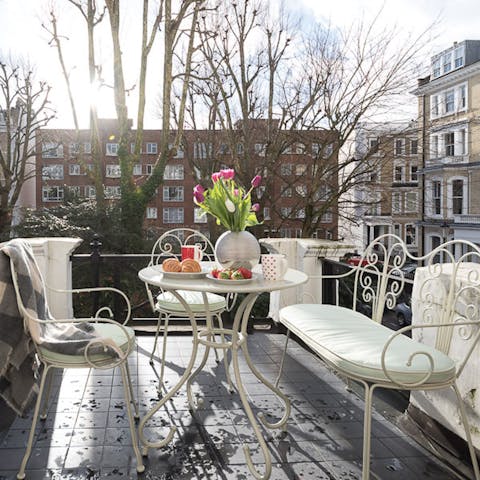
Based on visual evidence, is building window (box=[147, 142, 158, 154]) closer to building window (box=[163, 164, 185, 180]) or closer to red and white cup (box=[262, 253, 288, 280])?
building window (box=[163, 164, 185, 180])

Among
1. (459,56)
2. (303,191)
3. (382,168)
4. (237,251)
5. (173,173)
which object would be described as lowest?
(237,251)

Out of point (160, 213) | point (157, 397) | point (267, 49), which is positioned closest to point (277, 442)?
point (157, 397)

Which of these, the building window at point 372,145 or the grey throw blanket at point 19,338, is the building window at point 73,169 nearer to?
the building window at point 372,145

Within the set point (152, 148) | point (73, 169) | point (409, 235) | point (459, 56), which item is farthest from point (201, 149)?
point (152, 148)

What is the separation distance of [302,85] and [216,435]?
34.7 feet

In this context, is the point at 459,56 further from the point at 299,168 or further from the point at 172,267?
the point at 172,267

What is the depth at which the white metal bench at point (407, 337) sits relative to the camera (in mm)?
1856

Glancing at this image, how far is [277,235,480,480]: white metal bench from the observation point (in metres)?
1.86

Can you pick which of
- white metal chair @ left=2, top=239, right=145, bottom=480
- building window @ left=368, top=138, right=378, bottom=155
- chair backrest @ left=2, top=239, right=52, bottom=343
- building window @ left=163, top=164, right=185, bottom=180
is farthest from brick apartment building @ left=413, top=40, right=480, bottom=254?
chair backrest @ left=2, top=239, right=52, bottom=343

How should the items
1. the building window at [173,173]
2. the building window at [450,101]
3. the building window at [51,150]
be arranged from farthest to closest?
the building window at [173,173] < the building window at [450,101] < the building window at [51,150]

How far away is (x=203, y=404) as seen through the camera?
2.96 meters

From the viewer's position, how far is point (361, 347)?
83.5 inches

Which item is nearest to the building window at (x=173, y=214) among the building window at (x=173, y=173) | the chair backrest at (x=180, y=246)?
the building window at (x=173, y=173)

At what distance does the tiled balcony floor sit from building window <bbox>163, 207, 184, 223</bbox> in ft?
114
